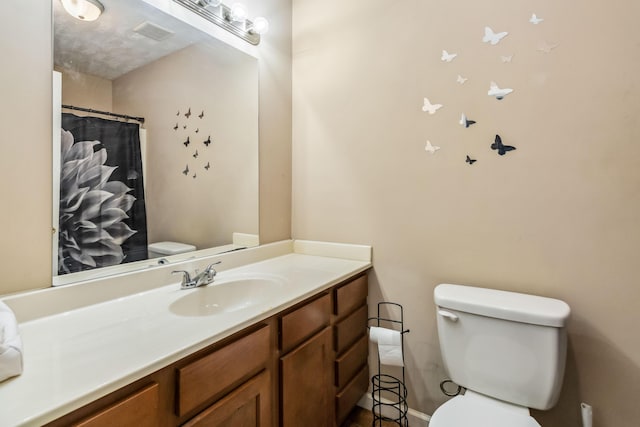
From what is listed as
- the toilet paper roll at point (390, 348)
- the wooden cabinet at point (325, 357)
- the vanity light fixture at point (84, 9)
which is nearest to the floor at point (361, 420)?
the wooden cabinet at point (325, 357)

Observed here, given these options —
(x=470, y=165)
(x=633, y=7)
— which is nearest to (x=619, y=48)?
(x=633, y=7)

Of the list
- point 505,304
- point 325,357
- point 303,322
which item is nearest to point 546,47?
point 505,304

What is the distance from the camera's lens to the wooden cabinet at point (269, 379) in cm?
69

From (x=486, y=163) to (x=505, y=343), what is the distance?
2.55 feet

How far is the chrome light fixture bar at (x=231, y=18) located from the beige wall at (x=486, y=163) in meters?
0.36

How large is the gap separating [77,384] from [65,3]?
1.20 meters

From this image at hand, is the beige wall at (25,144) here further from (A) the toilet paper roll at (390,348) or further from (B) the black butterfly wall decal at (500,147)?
(B) the black butterfly wall decal at (500,147)

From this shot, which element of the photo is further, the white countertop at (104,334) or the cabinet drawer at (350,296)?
the cabinet drawer at (350,296)

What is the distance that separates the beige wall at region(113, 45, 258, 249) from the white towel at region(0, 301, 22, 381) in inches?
26.8

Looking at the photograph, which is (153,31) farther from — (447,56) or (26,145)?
(447,56)

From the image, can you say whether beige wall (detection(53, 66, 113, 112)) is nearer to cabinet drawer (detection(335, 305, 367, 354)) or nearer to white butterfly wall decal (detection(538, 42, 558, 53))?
cabinet drawer (detection(335, 305, 367, 354))

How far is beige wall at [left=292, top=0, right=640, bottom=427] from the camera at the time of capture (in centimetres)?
117

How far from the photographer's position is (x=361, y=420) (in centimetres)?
164

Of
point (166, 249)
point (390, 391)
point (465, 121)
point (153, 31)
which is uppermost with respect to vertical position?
point (153, 31)
